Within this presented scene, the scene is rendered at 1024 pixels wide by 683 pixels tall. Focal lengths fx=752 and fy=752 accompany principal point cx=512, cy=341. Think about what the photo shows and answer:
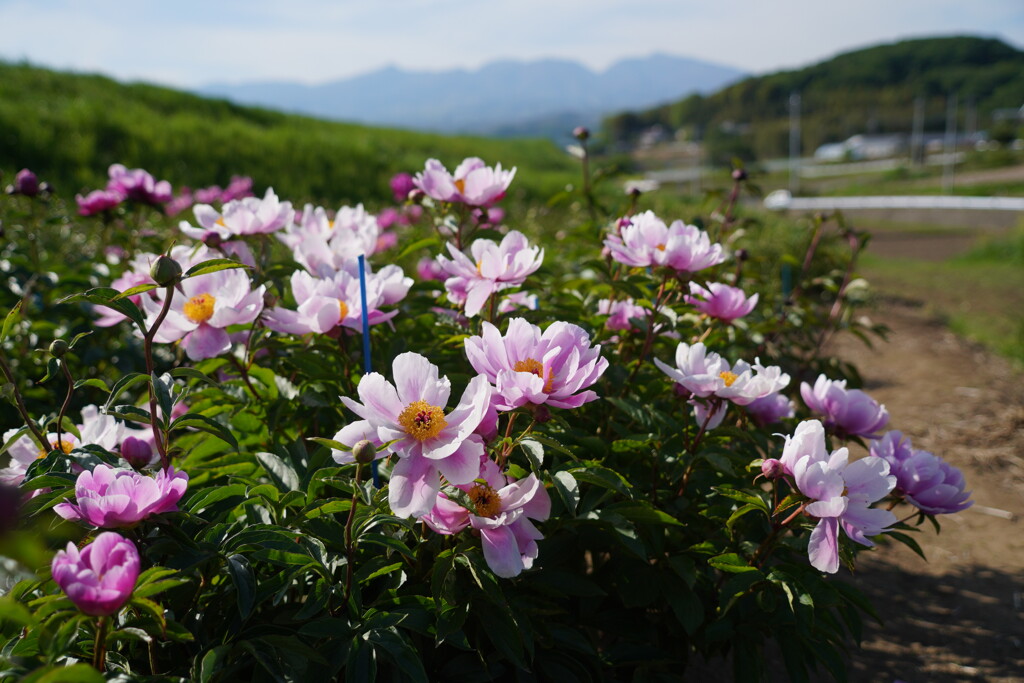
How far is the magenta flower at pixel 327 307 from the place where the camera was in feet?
3.77

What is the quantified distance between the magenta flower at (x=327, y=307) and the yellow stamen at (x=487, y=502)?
0.38m

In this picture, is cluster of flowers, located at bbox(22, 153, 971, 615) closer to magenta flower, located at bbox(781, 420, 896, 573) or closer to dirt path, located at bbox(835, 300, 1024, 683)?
magenta flower, located at bbox(781, 420, 896, 573)

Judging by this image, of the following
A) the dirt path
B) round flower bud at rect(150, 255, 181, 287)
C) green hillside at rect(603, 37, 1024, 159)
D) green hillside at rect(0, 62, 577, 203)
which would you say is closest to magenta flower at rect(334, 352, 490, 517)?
round flower bud at rect(150, 255, 181, 287)

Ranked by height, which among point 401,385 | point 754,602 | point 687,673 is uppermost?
point 401,385

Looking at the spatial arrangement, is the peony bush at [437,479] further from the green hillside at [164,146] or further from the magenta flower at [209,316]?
the green hillside at [164,146]

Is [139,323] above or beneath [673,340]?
above

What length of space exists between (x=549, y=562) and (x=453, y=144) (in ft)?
44.3

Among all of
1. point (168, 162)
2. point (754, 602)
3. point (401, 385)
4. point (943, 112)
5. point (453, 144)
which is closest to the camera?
point (401, 385)

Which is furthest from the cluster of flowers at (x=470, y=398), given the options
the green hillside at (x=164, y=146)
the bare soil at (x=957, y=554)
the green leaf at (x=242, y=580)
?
the green hillside at (x=164, y=146)

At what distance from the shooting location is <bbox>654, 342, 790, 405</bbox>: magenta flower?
1116mm

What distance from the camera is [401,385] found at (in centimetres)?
90

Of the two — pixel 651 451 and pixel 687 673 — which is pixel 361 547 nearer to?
pixel 651 451

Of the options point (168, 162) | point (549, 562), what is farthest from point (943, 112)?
point (549, 562)

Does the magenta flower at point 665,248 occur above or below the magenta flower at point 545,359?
above
